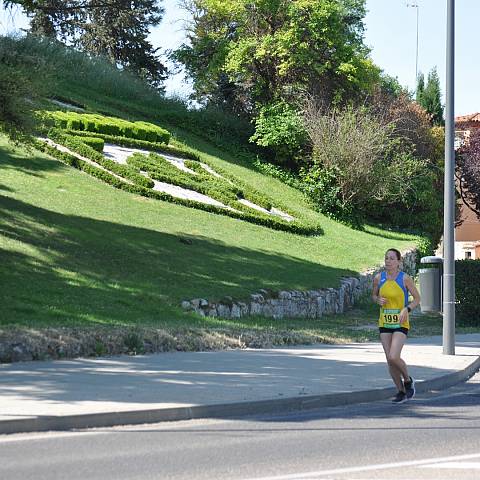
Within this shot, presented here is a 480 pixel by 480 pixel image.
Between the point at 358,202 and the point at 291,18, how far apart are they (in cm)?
1089

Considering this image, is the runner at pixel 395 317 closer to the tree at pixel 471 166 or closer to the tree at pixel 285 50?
the tree at pixel 285 50

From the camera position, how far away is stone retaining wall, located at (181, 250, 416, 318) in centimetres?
2414

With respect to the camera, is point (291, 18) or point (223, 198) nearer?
point (223, 198)

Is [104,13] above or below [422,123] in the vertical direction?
above

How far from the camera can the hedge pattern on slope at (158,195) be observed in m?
37.5

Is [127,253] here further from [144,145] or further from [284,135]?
[284,135]

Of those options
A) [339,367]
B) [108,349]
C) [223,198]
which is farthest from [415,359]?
[223,198]

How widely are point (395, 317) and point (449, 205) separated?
6758mm

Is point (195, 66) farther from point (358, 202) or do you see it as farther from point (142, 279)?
point (142, 279)

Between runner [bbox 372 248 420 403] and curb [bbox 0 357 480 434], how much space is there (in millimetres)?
320

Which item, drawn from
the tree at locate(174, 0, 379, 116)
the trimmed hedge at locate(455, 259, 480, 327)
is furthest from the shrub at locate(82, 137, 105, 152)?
the trimmed hedge at locate(455, 259, 480, 327)

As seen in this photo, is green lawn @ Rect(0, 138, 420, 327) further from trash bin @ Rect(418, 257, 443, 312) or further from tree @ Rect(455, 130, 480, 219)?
tree @ Rect(455, 130, 480, 219)

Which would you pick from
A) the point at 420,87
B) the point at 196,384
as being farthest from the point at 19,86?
the point at 420,87

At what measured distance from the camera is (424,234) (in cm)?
5184
